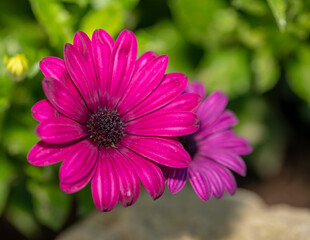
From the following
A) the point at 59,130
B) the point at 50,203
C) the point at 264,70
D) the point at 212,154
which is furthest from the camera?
the point at 264,70

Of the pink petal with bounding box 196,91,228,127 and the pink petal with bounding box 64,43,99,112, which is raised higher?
the pink petal with bounding box 64,43,99,112

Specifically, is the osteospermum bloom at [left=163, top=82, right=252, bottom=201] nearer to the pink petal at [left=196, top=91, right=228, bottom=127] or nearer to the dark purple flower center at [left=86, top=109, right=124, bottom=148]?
the pink petal at [left=196, top=91, right=228, bottom=127]

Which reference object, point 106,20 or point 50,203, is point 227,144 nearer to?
point 106,20

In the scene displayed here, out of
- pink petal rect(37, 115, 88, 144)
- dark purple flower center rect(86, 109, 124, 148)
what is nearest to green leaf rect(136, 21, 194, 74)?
dark purple flower center rect(86, 109, 124, 148)

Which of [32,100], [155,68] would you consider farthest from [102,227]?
Result: [155,68]

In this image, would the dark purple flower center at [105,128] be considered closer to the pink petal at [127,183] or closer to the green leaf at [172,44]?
the pink petal at [127,183]

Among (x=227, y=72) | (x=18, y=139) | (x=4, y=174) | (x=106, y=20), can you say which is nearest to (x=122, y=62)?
(x=106, y=20)

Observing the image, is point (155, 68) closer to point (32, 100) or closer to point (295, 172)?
point (32, 100)
